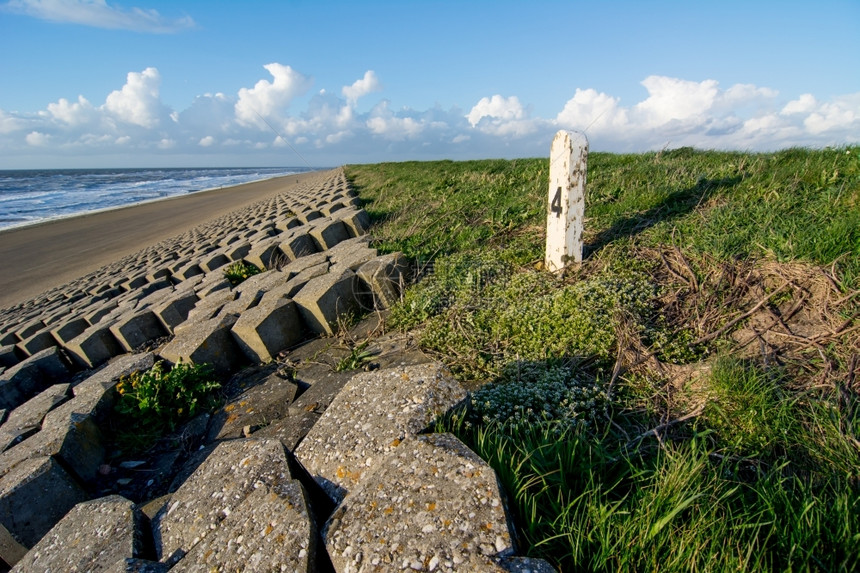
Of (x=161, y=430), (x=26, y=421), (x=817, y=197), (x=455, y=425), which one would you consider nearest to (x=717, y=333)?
(x=455, y=425)

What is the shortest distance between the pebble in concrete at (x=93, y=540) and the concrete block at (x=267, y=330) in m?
1.70

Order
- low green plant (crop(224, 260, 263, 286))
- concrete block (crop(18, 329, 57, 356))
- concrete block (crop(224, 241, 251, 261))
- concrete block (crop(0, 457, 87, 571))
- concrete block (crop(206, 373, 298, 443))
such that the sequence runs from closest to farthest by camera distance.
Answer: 1. concrete block (crop(0, 457, 87, 571))
2. concrete block (crop(206, 373, 298, 443))
3. concrete block (crop(18, 329, 57, 356))
4. low green plant (crop(224, 260, 263, 286))
5. concrete block (crop(224, 241, 251, 261))

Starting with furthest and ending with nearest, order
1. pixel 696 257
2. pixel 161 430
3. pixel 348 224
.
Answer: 1. pixel 348 224
2. pixel 696 257
3. pixel 161 430

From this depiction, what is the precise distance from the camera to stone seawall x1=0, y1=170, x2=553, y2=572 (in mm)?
1519

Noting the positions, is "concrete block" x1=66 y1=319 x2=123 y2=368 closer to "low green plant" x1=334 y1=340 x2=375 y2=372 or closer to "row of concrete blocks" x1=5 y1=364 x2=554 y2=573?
"row of concrete blocks" x1=5 y1=364 x2=554 y2=573

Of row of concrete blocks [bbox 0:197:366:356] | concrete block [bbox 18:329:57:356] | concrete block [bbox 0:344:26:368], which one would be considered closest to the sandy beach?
row of concrete blocks [bbox 0:197:366:356]

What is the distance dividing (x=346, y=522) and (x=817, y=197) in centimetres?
473

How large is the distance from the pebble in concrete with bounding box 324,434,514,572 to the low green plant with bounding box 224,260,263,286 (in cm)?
473

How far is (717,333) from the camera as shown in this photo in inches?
112

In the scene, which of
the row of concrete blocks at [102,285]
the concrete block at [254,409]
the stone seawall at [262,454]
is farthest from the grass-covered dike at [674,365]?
the row of concrete blocks at [102,285]

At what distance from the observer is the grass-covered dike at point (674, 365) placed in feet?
4.97

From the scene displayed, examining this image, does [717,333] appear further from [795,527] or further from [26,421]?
[26,421]

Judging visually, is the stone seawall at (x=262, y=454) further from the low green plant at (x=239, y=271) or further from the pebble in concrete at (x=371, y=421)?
the low green plant at (x=239, y=271)

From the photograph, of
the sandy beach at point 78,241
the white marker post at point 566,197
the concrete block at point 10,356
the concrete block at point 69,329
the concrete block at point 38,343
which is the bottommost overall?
the sandy beach at point 78,241
